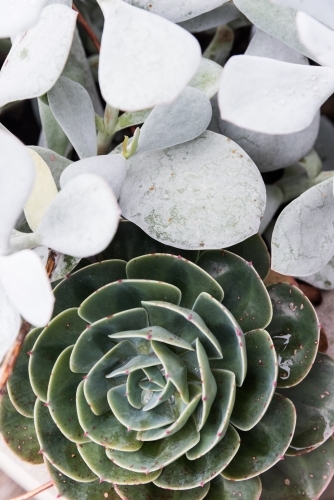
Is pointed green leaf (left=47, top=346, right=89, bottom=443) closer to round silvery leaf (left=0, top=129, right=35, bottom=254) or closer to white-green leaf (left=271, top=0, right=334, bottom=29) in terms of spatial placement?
round silvery leaf (left=0, top=129, right=35, bottom=254)

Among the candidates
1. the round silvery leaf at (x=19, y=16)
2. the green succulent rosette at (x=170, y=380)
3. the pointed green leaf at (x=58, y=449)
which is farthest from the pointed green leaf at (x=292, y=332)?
the round silvery leaf at (x=19, y=16)

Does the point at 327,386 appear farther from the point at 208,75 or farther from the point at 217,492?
the point at 208,75

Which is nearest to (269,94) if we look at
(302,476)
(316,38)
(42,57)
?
(316,38)

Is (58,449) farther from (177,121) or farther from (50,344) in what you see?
(177,121)

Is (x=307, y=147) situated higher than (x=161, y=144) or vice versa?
(x=161, y=144)

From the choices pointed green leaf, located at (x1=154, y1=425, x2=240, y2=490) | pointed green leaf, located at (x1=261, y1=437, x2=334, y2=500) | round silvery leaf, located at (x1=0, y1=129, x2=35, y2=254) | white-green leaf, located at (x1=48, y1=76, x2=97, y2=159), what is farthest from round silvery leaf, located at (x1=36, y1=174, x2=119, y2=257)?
pointed green leaf, located at (x1=261, y1=437, x2=334, y2=500)

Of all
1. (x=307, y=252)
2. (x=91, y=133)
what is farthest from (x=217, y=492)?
(x=91, y=133)

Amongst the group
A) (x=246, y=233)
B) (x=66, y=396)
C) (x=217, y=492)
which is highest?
(x=246, y=233)
